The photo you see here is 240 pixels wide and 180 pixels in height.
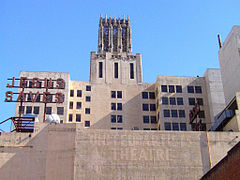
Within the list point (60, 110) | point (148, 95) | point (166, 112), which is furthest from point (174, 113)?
point (60, 110)

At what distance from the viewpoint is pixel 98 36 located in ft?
383

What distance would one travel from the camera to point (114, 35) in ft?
386

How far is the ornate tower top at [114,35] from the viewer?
372 ft

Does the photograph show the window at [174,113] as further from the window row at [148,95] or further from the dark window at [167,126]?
the window row at [148,95]

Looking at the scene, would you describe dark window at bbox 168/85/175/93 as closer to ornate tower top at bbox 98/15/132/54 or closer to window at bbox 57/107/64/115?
ornate tower top at bbox 98/15/132/54

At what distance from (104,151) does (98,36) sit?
6486 cm

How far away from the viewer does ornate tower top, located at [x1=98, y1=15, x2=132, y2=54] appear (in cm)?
11343

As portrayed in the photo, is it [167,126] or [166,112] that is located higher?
[166,112]

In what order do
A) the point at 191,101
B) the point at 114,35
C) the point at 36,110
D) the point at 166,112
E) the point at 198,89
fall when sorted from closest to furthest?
the point at 36,110 → the point at 166,112 → the point at 191,101 → the point at 198,89 → the point at 114,35

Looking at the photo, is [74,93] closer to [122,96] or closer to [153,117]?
[122,96]

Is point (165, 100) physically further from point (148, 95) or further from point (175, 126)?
point (175, 126)

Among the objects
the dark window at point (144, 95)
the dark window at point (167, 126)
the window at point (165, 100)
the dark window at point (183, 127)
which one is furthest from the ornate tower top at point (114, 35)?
the dark window at point (183, 127)

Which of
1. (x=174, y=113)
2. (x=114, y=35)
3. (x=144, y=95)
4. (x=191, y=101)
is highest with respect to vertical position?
(x=114, y=35)

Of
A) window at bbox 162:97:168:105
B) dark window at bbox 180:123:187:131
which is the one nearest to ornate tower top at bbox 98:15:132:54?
window at bbox 162:97:168:105
